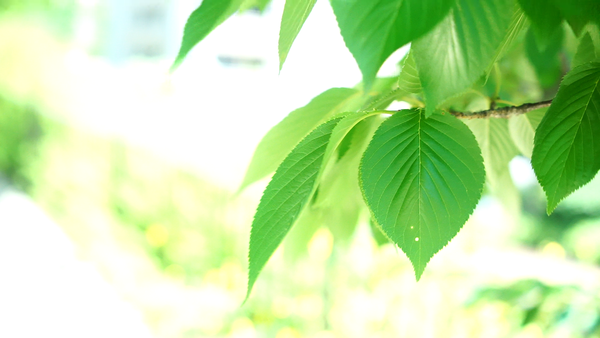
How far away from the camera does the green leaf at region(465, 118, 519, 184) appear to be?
0.37 meters

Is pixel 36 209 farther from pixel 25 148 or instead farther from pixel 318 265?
pixel 318 265

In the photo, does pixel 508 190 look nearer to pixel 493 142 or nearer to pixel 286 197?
pixel 493 142

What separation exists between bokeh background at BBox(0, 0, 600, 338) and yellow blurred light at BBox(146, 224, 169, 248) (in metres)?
0.01

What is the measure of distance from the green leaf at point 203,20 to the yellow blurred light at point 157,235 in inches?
110

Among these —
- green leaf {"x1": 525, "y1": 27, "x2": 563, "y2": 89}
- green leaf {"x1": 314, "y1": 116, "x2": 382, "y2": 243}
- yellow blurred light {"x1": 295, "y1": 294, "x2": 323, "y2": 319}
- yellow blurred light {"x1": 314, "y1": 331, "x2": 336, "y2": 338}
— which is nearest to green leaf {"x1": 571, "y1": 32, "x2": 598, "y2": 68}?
green leaf {"x1": 314, "y1": 116, "x2": 382, "y2": 243}

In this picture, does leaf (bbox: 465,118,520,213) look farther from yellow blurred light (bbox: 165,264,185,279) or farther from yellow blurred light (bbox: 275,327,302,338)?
yellow blurred light (bbox: 165,264,185,279)

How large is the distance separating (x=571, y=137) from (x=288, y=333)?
74.9 inches

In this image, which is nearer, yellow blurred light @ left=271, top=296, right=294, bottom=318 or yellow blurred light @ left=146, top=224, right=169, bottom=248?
yellow blurred light @ left=271, top=296, right=294, bottom=318

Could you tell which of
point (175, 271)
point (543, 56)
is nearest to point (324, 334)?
point (175, 271)

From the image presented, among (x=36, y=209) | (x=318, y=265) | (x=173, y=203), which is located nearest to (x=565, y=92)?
(x=318, y=265)

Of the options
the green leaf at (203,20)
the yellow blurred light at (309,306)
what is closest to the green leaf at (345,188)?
the green leaf at (203,20)

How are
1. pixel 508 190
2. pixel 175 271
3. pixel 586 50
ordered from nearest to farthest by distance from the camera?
1. pixel 586 50
2. pixel 508 190
3. pixel 175 271

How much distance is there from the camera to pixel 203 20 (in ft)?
0.75

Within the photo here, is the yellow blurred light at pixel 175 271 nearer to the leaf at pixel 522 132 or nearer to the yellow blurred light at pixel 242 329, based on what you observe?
the yellow blurred light at pixel 242 329
